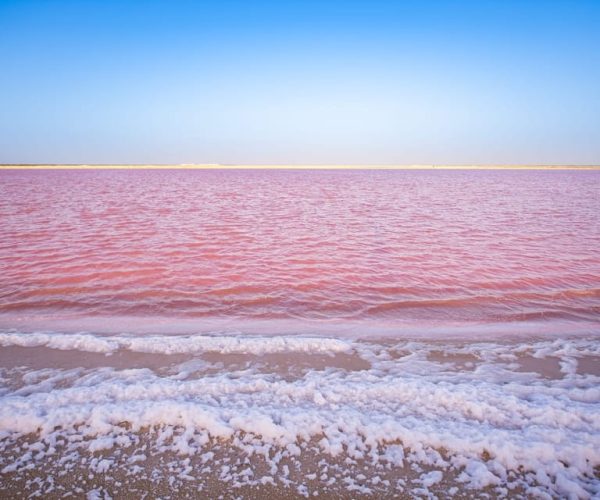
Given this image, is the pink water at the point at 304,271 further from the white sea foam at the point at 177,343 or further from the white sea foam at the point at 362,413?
the white sea foam at the point at 362,413

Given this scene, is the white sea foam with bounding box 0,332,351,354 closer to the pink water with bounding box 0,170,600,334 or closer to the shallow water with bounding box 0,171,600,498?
the shallow water with bounding box 0,171,600,498

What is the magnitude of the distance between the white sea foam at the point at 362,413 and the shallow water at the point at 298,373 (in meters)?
0.02

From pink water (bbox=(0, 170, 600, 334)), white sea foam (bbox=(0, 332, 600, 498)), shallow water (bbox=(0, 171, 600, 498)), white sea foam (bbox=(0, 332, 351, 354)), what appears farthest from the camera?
pink water (bbox=(0, 170, 600, 334))

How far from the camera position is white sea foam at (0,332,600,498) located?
292 cm

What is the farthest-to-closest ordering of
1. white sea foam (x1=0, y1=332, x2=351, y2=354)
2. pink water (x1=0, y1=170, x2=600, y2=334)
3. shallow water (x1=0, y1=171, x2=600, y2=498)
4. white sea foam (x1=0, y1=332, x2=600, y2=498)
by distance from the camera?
pink water (x1=0, y1=170, x2=600, y2=334) → white sea foam (x1=0, y1=332, x2=351, y2=354) → white sea foam (x1=0, y1=332, x2=600, y2=498) → shallow water (x1=0, y1=171, x2=600, y2=498)

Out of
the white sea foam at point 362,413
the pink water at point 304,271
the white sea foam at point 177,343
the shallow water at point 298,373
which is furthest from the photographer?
the pink water at point 304,271

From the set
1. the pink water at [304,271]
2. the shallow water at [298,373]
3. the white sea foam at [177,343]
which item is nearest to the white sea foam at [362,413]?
the shallow water at [298,373]

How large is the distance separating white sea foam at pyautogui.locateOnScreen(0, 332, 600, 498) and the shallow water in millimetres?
19

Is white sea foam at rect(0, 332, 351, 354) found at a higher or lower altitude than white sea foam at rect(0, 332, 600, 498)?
lower

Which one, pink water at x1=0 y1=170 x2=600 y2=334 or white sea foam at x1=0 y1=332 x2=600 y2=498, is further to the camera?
pink water at x1=0 y1=170 x2=600 y2=334

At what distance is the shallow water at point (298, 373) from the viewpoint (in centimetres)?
280

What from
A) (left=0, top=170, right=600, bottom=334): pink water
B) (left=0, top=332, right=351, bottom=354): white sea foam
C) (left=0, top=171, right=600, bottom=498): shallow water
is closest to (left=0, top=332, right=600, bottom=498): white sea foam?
(left=0, top=171, right=600, bottom=498): shallow water

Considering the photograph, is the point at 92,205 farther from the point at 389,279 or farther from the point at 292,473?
the point at 292,473

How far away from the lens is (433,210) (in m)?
22.9
